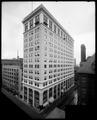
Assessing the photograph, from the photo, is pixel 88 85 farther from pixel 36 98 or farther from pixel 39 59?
pixel 36 98

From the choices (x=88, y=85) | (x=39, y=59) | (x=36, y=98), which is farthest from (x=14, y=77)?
(x=88, y=85)

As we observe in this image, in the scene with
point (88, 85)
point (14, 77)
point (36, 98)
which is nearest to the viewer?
point (88, 85)

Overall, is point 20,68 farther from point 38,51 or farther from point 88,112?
point 88,112

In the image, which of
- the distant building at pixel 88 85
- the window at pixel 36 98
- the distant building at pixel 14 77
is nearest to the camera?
the distant building at pixel 88 85

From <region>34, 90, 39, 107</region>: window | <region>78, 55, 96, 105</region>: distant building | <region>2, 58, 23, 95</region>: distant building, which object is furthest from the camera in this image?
<region>2, 58, 23, 95</region>: distant building

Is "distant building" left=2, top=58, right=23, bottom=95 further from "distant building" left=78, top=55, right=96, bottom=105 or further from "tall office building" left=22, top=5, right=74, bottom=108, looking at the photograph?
"distant building" left=78, top=55, right=96, bottom=105

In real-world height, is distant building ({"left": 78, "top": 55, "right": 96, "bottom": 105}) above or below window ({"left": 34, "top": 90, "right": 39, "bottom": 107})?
above

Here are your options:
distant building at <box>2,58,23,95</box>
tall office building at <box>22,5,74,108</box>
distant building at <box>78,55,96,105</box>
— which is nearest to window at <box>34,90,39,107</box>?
tall office building at <box>22,5,74,108</box>

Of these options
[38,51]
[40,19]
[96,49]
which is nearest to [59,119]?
[96,49]

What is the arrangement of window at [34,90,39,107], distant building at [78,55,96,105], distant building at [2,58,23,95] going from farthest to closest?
distant building at [2,58,23,95] → window at [34,90,39,107] → distant building at [78,55,96,105]

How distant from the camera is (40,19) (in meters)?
7.52

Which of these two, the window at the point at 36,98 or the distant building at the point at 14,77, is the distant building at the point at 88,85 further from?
the distant building at the point at 14,77

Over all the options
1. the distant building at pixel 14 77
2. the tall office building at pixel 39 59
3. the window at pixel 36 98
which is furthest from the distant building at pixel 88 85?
the distant building at pixel 14 77

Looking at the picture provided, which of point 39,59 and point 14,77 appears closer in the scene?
point 39,59
